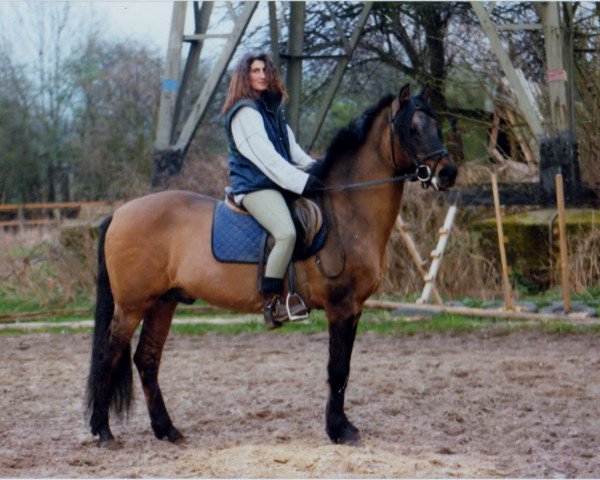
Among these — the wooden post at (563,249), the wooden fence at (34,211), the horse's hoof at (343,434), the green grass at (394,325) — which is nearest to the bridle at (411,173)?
the horse's hoof at (343,434)

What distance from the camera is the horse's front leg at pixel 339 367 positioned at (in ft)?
22.6

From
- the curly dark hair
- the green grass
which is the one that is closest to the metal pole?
the green grass

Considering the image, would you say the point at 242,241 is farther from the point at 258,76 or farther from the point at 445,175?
the point at 445,175

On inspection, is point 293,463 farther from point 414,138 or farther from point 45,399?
point 45,399

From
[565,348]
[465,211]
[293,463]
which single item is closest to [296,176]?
[293,463]

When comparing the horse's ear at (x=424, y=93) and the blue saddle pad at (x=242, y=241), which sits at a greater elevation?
the horse's ear at (x=424, y=93)

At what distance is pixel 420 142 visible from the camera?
6832mm

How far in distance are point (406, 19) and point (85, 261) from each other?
25.9 feet

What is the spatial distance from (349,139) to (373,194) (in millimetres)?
412

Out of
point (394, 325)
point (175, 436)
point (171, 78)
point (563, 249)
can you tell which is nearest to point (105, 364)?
point (175, 436)

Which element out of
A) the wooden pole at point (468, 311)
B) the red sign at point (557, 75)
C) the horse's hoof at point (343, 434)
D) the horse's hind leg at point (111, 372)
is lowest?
the horse's hoof at point (343, 434)

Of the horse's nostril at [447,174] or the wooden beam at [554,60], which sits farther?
the wooden beam at [554,60]

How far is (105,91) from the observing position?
82.7 feet

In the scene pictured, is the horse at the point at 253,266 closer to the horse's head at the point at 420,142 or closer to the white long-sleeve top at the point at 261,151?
the horse's head at the point at 420,142
